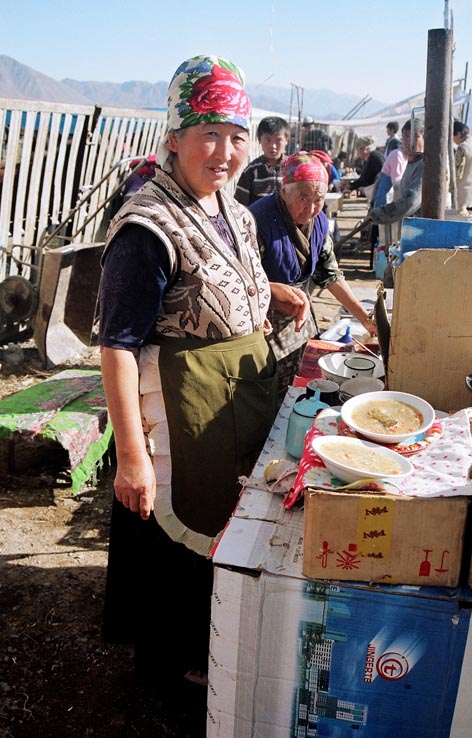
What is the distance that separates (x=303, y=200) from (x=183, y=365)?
1523mm

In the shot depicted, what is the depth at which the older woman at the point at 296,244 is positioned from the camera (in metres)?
2.99

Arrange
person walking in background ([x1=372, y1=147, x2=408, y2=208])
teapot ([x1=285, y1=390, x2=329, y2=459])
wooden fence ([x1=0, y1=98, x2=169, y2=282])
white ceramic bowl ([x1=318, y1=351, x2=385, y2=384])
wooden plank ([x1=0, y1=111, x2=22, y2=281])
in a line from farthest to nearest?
person walking in background ([x1=372, y1=147, x2=408, y2=208])
wooden fence ([x1=0, y1=98, x2=169, y2=282])
wooden plank ([x1=0, y1=111, x2=22, y2=281])
white ceramic bowl ([x1=318, y1=351, x2=385, y2=384])
teapot ([x1=285, y1=390, x2=329, y2=459])

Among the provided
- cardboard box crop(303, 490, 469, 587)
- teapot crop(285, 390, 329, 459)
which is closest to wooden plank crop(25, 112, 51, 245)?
teapot crop(285, 390, 329, 459)

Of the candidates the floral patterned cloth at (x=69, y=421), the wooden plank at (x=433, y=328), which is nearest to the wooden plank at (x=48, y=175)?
the floral patterned cloth at (x=69, y=421)

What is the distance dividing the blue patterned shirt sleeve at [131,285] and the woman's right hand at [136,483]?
31 cm

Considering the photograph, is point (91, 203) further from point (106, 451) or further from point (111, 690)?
point (111, 690)

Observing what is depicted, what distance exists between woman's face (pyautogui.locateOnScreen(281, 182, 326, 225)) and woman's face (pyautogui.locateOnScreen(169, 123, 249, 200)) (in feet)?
3.91

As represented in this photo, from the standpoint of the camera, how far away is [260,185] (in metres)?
5.78

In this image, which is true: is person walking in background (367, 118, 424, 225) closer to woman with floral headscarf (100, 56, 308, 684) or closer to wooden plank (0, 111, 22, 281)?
wooden plank (0, 111, 22, 281)

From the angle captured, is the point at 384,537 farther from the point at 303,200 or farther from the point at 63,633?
the point at 303,200

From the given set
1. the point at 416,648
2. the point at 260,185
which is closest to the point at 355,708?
the point at 416,648

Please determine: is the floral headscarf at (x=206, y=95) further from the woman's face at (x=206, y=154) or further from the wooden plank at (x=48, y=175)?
the wooden plank at (x=48, y=175)

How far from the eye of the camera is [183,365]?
1.80 metres

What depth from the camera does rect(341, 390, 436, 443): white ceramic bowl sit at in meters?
1.56
